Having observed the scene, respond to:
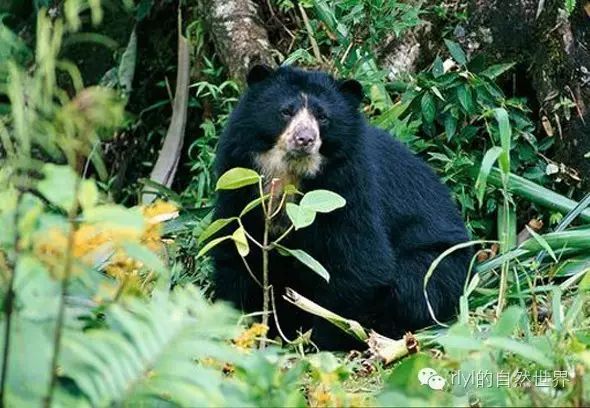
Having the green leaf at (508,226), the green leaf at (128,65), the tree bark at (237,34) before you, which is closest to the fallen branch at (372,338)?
the green leaf at (508,226)

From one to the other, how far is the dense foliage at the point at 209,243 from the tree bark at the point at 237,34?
0.15 metres

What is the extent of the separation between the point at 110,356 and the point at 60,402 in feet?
0.86

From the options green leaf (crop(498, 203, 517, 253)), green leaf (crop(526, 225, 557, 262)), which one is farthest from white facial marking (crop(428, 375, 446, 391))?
green leaf (crop(498, 203, 517, 253))

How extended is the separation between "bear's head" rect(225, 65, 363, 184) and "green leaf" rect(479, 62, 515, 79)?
1344mm

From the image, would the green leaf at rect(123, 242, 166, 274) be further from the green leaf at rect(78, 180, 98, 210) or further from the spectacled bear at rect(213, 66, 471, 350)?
the spectacled bear at rect(213, 66, 471, 350)

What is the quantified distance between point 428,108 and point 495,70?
19.9 inches

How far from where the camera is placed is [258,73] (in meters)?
6.48

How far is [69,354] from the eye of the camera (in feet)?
9.27

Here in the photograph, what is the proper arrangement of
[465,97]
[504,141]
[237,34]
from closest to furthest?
[504,141], [465,97], [237,34]

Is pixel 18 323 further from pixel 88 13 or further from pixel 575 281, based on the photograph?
pixel 88 13

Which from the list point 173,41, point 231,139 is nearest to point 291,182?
point 231,139

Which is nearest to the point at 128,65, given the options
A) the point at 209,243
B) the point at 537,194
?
the point at 537,194

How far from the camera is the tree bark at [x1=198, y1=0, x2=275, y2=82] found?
8.05m

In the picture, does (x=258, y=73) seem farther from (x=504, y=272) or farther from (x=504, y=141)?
(x=504, y=272)
